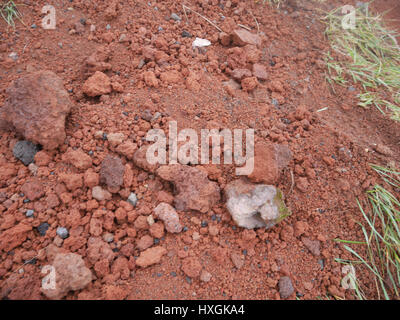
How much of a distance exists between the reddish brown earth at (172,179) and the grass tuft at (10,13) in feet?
0.21

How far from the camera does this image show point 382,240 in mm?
1836

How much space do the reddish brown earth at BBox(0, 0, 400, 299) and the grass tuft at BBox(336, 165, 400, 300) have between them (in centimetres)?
8

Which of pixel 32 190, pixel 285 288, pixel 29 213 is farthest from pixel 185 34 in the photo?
pixel 285 288

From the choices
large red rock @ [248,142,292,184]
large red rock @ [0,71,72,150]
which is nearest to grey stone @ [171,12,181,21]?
large red rock @ [0,71,72,150]

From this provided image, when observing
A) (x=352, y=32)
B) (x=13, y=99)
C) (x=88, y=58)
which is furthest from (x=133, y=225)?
(x=352, y=32)

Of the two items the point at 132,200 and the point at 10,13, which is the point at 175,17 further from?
the point at 132,200

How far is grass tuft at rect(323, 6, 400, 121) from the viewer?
7.92 ft

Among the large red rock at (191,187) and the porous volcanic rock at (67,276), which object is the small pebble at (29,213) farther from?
the large red rock at (191,187)

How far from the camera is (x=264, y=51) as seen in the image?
243 centimetres

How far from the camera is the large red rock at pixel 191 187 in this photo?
5.31 ft

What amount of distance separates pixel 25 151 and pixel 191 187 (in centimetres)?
105

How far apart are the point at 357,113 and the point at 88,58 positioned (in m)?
2.24

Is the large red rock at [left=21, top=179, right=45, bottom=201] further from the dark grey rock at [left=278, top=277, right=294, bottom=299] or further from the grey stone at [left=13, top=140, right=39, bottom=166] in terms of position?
the dark grey rock at [left=278, top=277, right=294, bottom=299]

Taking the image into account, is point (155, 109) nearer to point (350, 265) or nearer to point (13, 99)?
point (13, 99)
